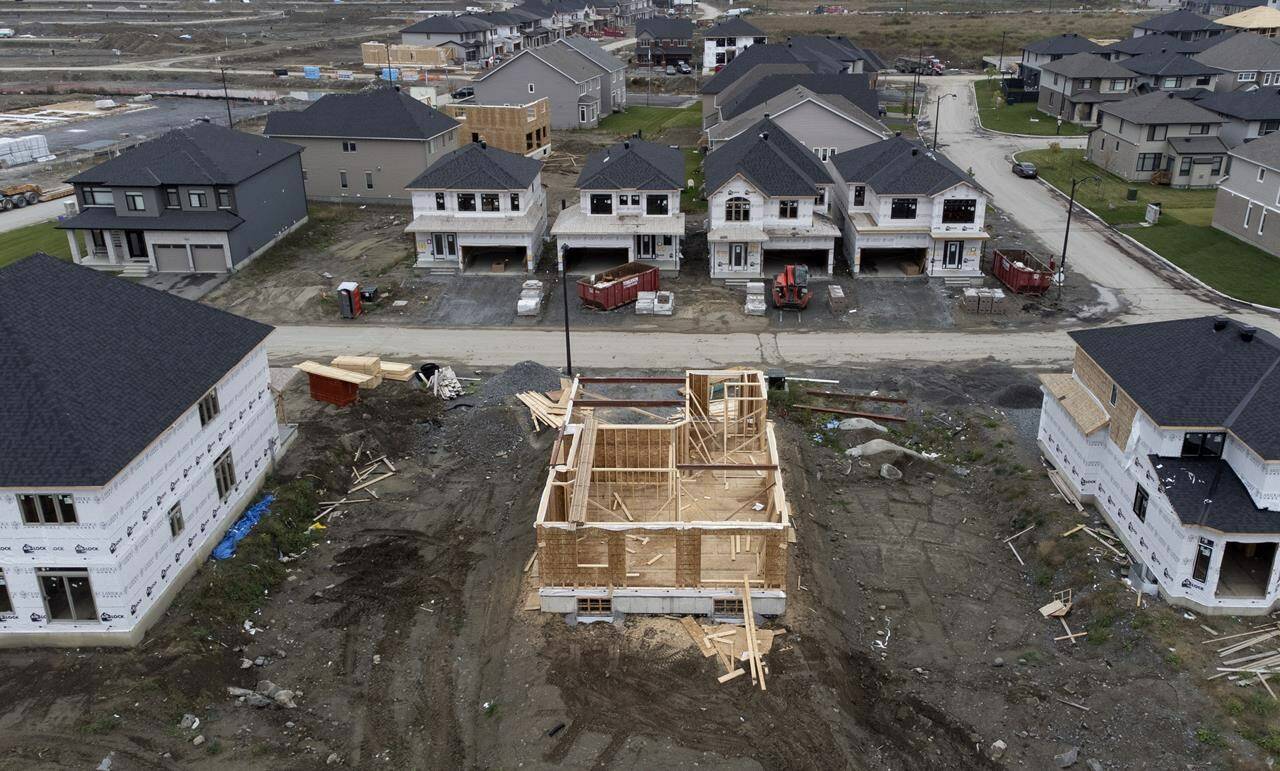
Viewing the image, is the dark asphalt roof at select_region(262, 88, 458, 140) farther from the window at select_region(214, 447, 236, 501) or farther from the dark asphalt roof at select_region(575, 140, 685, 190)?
the window at select_region(214, 447, 236, 501)

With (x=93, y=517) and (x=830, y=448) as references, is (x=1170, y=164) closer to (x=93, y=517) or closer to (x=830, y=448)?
(x=830, y=448)

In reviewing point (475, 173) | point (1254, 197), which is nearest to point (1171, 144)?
point (1254, 197)

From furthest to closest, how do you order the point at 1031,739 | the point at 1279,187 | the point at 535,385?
the point at 1279,187, the point at 535,385, the point at 1031,739

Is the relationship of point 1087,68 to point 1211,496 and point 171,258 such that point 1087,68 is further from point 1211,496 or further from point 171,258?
point 171,258

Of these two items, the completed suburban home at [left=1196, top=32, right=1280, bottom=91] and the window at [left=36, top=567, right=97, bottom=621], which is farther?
the completed suburban home at [left=1196, top=32, right=1280, bottom=91]

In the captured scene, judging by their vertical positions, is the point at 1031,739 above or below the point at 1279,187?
A: below

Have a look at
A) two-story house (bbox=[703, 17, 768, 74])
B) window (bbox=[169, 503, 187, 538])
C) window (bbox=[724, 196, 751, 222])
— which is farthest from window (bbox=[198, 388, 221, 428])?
two-story house (bbox=[703, 17, 768, 74])

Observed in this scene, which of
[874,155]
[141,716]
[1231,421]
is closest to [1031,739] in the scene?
[1231,421]
